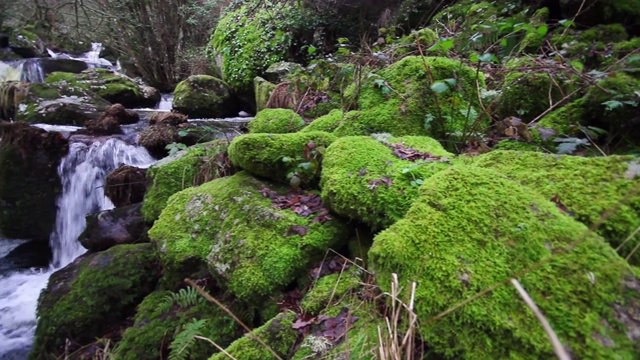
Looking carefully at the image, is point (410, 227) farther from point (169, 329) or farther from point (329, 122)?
point (329, 122)

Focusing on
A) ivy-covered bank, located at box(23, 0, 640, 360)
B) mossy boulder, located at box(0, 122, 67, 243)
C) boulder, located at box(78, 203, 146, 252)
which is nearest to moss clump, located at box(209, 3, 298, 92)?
mossy boulder, located at box(0, 122, 67, 243)

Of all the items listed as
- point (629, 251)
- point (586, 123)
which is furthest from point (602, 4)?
point (629, 251)

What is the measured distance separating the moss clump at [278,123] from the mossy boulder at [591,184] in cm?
293

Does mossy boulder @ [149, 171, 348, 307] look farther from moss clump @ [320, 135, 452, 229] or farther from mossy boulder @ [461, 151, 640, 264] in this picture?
mossy boulder @ [461, 151, 640, 264]

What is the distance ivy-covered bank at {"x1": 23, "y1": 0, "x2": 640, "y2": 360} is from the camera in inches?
54.8

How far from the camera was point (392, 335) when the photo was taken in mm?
1459

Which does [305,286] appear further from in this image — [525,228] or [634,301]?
[634,301]

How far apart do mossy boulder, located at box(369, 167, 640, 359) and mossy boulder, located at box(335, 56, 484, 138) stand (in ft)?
5.30

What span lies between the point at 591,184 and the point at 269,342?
182cm

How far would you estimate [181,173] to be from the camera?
4340 millimetres

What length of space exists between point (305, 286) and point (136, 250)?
6.80 ft

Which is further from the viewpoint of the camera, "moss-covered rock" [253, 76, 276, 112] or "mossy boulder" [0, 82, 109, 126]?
"mossy boulder" [0, 82, 109, 126]

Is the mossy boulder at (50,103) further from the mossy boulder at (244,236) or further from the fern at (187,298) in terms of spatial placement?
the fern at (187,298)

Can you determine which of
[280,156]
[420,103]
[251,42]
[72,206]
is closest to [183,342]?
[280,156]
